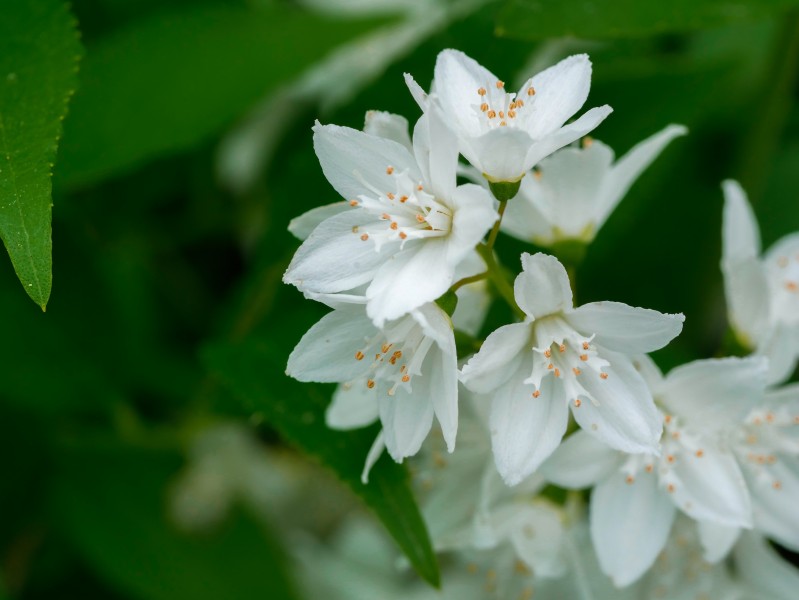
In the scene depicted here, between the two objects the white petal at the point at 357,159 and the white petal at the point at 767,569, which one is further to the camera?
the white petal at the point at 767,569

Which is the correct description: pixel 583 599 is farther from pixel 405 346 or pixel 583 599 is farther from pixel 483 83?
pixel 483 83

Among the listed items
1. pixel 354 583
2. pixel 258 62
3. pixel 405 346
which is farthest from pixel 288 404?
pixel 354 583

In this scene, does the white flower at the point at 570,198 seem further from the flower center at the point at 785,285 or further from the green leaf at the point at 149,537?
the green leaf at the point at 149,537

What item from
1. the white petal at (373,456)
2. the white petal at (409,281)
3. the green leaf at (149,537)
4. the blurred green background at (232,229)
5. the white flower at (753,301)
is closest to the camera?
the white petal at (409,281)

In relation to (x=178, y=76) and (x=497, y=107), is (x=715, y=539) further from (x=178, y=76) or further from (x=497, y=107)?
(x=178, y=76)

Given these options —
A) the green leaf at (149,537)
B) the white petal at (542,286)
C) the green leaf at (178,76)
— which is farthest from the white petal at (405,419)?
the green leaf at (149,537)

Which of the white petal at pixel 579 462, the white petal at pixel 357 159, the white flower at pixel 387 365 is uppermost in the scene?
the white petal at pixel 357 159

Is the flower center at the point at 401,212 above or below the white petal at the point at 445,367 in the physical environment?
above

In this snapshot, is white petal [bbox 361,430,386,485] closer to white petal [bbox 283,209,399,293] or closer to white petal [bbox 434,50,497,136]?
white petal [bbox 283,209,399,293]

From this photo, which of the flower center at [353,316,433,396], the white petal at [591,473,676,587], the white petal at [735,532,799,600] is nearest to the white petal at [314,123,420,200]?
the flower center at [353,316,433,396]
